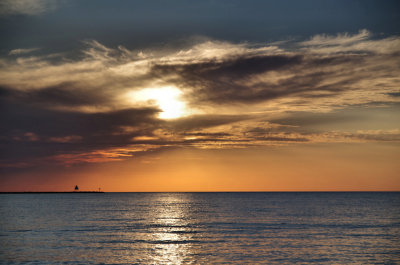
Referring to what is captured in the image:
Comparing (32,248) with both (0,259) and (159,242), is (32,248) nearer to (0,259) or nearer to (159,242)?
(0,259)

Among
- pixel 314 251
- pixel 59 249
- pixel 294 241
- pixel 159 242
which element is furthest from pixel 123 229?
pixel 314 251

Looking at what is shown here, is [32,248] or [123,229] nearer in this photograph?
[32,248]

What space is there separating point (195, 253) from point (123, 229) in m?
26.5

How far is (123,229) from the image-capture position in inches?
2566

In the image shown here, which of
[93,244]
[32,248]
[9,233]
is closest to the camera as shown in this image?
[32,248]

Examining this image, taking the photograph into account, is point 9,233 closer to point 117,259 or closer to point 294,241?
point 117,259

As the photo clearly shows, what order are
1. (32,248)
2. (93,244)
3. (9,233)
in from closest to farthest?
(32,248) < (93,244) < (9,233)

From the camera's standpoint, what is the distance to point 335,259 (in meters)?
39.2

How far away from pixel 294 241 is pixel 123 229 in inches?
1202

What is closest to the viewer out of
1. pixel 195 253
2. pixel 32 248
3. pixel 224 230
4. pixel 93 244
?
pixel 195 253

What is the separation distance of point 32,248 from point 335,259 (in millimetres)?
35658

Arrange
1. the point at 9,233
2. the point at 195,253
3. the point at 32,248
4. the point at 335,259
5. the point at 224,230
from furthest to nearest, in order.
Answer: the point at 224,230 < the point at 9,233 < the point at 32,248 < the point at 195,253 < the point at 335,259

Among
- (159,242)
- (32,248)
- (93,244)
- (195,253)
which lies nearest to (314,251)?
(195,253)

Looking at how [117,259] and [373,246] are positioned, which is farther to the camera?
[373,246]
